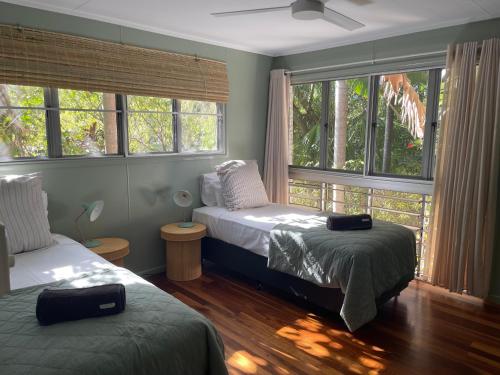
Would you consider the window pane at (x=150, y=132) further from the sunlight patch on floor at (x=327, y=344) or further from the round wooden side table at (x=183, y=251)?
the sunlight patch on floor at (x=327, y=344)

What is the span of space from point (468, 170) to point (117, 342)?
2926 mm

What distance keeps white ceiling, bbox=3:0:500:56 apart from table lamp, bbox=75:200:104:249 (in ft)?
4.99

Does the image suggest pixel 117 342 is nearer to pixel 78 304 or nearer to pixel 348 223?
pixel 78 304

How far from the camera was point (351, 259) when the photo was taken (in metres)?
2.53

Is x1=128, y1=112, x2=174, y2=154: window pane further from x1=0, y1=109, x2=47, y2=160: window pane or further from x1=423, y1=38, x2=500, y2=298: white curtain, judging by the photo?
x1=423, y1=38, x2=500, y2=298: white curtain

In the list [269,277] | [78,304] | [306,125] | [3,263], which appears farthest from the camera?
[306,125]

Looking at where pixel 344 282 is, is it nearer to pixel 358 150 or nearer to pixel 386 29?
pixel 358 150

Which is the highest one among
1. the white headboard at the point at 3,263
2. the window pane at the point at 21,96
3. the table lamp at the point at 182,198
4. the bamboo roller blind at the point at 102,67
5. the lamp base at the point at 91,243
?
the bamboo roller blind at the point at 102,67

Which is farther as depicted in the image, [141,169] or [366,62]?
[366,62]

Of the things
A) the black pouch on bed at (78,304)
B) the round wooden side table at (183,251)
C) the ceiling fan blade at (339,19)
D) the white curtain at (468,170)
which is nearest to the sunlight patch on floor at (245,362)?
the black pouch on bed at (78,304)

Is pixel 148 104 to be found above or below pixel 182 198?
above

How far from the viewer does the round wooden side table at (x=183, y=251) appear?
11.4ft

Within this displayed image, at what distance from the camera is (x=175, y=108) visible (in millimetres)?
3791

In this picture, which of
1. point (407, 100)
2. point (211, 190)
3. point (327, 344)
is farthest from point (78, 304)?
point (407, 100)
